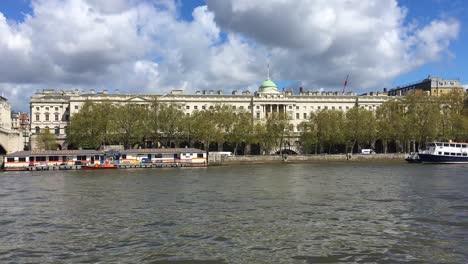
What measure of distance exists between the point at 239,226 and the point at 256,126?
9752 cm

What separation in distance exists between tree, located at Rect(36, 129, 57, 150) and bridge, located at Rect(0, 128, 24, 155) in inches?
219

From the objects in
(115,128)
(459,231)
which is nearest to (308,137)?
(115,128)

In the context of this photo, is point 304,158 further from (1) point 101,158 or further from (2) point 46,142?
(2) point 46,142

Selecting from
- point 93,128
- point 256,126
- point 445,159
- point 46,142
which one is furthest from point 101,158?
point 445,159

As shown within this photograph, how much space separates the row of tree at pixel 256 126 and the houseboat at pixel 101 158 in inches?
713

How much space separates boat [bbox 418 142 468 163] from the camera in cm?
9925

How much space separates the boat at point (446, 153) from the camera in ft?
326

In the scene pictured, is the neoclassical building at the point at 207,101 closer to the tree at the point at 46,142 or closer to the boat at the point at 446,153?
the tree at the point at 46,142

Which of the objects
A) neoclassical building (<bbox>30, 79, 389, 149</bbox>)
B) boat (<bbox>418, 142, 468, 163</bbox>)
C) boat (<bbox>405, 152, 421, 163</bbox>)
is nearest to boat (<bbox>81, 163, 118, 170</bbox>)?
neoclassical building (<bbox>30, 79, 389, 149</bbox>)

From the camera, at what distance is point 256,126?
4882 inches

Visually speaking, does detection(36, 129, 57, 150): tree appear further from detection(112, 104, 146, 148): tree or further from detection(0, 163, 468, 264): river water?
detection(0, 163, 468, 264): river water

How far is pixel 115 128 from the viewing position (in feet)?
382

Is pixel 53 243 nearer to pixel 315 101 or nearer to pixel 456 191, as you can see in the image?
pixel 456 191

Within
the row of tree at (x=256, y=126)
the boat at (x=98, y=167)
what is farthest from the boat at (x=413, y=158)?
the boat at (x=98, y=167)
